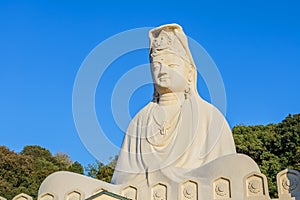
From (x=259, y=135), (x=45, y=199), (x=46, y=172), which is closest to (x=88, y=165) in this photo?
(x=46, y=172)

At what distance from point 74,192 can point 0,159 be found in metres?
16.3

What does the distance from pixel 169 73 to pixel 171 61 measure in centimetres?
30

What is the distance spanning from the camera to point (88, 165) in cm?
2131

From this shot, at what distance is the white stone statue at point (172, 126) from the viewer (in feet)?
28.5

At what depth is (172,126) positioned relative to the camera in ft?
30.5

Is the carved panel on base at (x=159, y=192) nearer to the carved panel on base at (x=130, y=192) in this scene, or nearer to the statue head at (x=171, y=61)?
the carved panel on base at (x=130, y=192)

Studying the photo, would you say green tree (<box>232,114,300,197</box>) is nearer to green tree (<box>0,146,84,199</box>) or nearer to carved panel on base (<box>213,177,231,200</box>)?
green tree (<box>0,146,84,199</box>)

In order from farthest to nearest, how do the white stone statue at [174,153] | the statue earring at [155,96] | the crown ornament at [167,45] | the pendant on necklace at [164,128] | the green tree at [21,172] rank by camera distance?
the green tree at [21,172], the statue earring at [155,96], the crown ornament at [167,45], the pendant on necklace at [164,128], the white stone statue at [174,153]

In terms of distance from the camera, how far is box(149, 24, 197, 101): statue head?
9766 mm

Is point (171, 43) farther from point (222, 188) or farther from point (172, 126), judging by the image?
point (222, 188)

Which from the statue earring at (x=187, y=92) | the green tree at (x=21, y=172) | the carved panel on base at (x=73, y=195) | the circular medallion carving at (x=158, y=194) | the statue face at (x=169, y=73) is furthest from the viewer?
the green tree at (x=21, y=172)

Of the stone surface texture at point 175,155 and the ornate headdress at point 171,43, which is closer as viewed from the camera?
the stone surface texture at point 175,155

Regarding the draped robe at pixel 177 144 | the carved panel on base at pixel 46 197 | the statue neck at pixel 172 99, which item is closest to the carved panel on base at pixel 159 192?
the draped robe at pixel 177 144

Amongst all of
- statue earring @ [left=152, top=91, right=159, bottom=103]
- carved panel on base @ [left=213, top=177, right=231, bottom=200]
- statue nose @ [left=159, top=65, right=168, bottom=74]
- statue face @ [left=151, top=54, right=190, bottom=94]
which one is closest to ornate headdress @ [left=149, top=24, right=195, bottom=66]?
statue face @ [left=151, top=54, right=190, bottom=94]
